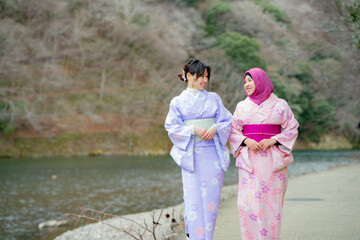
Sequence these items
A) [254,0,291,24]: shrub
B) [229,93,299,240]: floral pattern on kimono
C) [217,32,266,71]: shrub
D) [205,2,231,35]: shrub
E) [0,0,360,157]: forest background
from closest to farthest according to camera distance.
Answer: [229,93,299,240]: floral pattern on kimono → [0,0,360,157]: forest background → [217,32,266,71]: shrub → [205,2,231,35]: shrub → [254,0,291,24]: shrub

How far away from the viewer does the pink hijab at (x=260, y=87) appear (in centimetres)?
370

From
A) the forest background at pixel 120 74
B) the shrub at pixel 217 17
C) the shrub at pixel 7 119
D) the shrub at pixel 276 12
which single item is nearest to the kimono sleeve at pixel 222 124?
the forest background at pixel 120 74

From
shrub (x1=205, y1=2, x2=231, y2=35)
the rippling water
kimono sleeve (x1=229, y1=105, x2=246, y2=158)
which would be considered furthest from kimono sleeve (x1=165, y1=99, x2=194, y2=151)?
shrub (x1=205, y1=2, x2=231, y2=35)

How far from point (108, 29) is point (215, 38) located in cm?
962

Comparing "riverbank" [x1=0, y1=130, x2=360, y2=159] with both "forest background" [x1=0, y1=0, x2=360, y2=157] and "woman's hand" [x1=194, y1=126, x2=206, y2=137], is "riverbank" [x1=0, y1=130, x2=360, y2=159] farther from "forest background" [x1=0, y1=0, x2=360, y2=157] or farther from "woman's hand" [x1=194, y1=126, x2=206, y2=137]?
"woman's hand" [x1=194, y1=126, x2=206, y2=137]

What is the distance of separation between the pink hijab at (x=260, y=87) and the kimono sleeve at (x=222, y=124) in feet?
0.97

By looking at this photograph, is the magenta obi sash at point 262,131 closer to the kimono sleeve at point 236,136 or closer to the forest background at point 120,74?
the kimono sleeve at point 236,136

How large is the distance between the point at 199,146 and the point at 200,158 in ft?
0.36

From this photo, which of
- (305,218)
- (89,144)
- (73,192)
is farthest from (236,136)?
(89,144)

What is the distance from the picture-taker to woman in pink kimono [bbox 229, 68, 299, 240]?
358 centimetres

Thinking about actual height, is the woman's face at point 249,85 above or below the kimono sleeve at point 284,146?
above

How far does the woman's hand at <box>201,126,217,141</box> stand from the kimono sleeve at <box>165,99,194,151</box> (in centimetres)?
13

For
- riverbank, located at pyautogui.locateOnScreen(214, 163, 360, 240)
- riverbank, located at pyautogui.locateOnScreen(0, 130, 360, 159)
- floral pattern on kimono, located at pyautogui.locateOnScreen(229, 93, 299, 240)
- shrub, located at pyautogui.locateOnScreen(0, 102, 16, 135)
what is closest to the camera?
floral pattern on kimono, located at pyautogui.locateOnScreen(229, 93, 299, 240)

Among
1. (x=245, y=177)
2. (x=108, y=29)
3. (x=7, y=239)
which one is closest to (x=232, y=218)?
(x=245, y=177)
